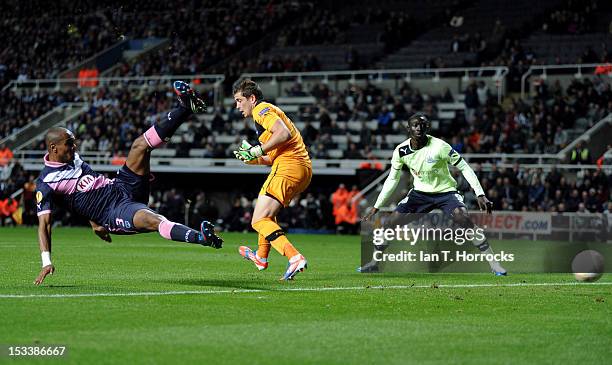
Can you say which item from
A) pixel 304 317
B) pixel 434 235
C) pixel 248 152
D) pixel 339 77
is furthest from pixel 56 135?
pixel 339 77

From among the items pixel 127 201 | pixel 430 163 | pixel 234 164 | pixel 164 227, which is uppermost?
pixel 430 163

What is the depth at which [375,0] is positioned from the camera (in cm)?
5003

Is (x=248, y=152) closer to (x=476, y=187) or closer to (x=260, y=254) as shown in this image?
(x=260, y=254)

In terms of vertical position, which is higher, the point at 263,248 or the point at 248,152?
the point at 248,152

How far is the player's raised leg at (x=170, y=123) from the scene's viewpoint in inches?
480

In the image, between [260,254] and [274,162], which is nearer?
[274,162]

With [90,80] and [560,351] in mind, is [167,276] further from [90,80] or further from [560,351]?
[90,80]

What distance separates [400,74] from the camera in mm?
42625

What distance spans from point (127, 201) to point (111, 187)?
261 mm

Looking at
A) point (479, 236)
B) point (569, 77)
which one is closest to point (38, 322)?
Result: point (479, 236)

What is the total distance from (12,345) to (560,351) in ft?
12.4

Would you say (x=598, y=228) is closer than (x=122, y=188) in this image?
No

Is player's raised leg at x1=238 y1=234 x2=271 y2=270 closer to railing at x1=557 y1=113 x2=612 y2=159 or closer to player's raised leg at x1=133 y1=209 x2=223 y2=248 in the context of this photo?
player's raised leg at x1=133 y1=209 x2=223 y2=248

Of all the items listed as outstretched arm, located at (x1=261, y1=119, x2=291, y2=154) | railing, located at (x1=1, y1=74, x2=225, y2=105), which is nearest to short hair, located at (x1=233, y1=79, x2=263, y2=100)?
outstretched arm, located at (x1=261, y1=119, x2=291, y2=154)
